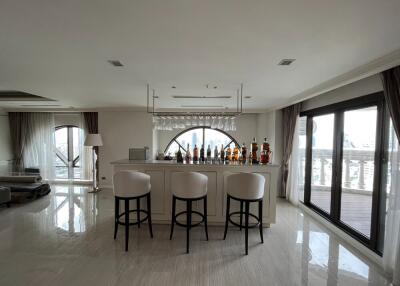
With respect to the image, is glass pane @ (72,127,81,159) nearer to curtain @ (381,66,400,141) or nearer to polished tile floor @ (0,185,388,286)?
polished tile floor @ (0,185,388,286)

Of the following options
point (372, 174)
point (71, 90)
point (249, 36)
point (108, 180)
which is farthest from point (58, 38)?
point (108, 180)

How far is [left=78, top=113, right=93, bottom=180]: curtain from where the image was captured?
6422 mm

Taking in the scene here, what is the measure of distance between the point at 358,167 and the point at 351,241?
121 cm

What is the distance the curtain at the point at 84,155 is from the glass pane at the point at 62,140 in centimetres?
94

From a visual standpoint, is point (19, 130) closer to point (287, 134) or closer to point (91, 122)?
point (91, 122)

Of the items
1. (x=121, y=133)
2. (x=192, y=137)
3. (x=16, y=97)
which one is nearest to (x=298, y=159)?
(x=192, y=137)

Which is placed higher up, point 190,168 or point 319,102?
point 319,102

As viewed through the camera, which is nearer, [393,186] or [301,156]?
[393,186]

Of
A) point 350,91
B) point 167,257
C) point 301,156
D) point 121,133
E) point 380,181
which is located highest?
point 350,91

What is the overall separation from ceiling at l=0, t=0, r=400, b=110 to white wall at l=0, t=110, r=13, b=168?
4663 millimetres

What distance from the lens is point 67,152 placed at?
704 centimetres

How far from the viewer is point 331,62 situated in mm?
2326

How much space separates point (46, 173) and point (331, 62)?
27.5 ft

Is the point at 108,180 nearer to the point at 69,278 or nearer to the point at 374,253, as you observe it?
the point at 69,278
